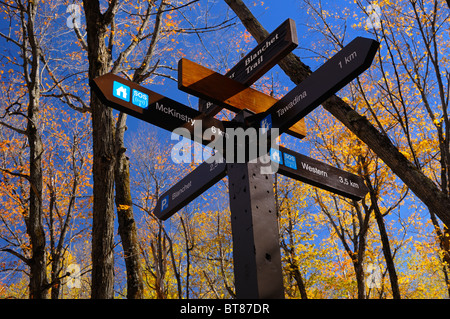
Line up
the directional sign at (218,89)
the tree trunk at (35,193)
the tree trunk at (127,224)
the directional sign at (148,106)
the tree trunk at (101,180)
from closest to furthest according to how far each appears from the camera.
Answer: the directional sign at (148,106) < the directional sign at (218,89) < the tree trunk at (101,180) < the tree trunk at (35,193) < the tree trunk at (127,224)

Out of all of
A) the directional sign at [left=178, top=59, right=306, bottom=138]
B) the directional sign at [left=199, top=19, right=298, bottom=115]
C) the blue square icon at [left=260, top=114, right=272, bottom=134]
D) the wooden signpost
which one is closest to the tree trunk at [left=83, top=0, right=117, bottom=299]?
the wooden signpost

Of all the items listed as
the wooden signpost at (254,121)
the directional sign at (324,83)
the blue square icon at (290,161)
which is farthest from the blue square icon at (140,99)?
the blue square icon at (290,161)

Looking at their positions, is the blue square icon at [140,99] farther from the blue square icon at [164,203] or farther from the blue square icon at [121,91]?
the blue square icon at [164,203]

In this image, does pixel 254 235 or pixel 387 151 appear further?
pixel 387 151

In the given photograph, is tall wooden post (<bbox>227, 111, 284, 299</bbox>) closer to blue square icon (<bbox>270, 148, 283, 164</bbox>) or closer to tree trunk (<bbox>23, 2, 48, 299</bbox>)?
blue square icon (<bbox>270, 148, 283, 164</bbox>)

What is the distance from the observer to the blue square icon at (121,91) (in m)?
2.84

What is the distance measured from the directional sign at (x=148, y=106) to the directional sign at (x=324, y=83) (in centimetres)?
51

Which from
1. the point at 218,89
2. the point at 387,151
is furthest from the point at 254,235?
the point at 387,151

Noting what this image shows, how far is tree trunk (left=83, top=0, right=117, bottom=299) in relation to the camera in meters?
4.80

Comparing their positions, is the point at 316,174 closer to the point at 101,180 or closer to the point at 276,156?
the point at 276,156

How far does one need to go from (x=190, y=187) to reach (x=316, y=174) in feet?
3.79

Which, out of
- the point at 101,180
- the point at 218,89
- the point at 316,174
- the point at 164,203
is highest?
the point at 218,89

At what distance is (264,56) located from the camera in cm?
310
